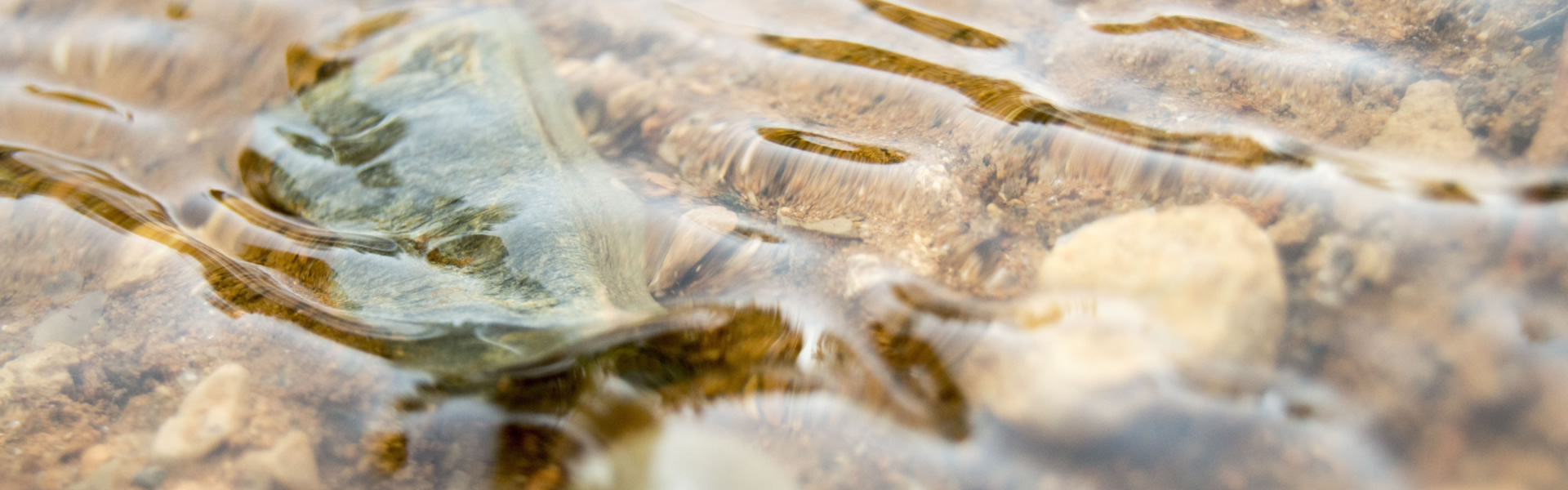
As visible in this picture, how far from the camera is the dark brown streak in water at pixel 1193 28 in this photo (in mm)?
2152

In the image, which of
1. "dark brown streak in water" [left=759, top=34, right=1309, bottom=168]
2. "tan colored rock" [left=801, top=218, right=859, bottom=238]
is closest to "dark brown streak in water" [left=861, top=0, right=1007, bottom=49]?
"dark brown streak in water" [left=759, top=34, right=1309, bottom=168]

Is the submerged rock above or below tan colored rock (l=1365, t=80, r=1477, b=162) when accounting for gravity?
below

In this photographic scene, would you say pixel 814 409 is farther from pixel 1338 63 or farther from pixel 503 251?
pixel 1338 63

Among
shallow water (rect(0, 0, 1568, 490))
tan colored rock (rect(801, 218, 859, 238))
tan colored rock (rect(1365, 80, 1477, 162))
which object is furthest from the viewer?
tan colored rock (rect(801, 218, 859, 238))

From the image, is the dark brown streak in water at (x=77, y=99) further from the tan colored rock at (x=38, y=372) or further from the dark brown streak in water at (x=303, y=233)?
the tan colored rock at (x=38, y=372)

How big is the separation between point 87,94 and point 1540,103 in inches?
162

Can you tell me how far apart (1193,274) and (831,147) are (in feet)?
3.10

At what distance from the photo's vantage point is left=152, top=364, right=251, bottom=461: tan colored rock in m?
1.58

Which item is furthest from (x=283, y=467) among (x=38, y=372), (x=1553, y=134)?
(x=1553, y=134)

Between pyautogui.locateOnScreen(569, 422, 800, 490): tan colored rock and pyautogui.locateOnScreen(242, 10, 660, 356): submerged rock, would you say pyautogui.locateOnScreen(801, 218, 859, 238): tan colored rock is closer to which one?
pyautogui.locateOnScreen(242, 10, 660, 356): submerged rock

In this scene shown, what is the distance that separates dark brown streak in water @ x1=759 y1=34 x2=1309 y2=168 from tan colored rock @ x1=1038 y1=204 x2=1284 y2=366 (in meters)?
0.24

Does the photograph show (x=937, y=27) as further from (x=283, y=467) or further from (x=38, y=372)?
(x=38, y=372)

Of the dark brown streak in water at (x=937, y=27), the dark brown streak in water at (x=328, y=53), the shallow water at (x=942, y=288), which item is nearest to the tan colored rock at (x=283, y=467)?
the shallow water at (x=942, y=288)

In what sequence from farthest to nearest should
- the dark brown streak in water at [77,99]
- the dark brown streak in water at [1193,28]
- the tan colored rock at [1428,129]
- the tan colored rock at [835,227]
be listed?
the dark brown streak in water at [77,99] < the dark brown streak in water at [1193,28] < the tan colored rock at [835,227] < the tan colored rock at [1428,129]
